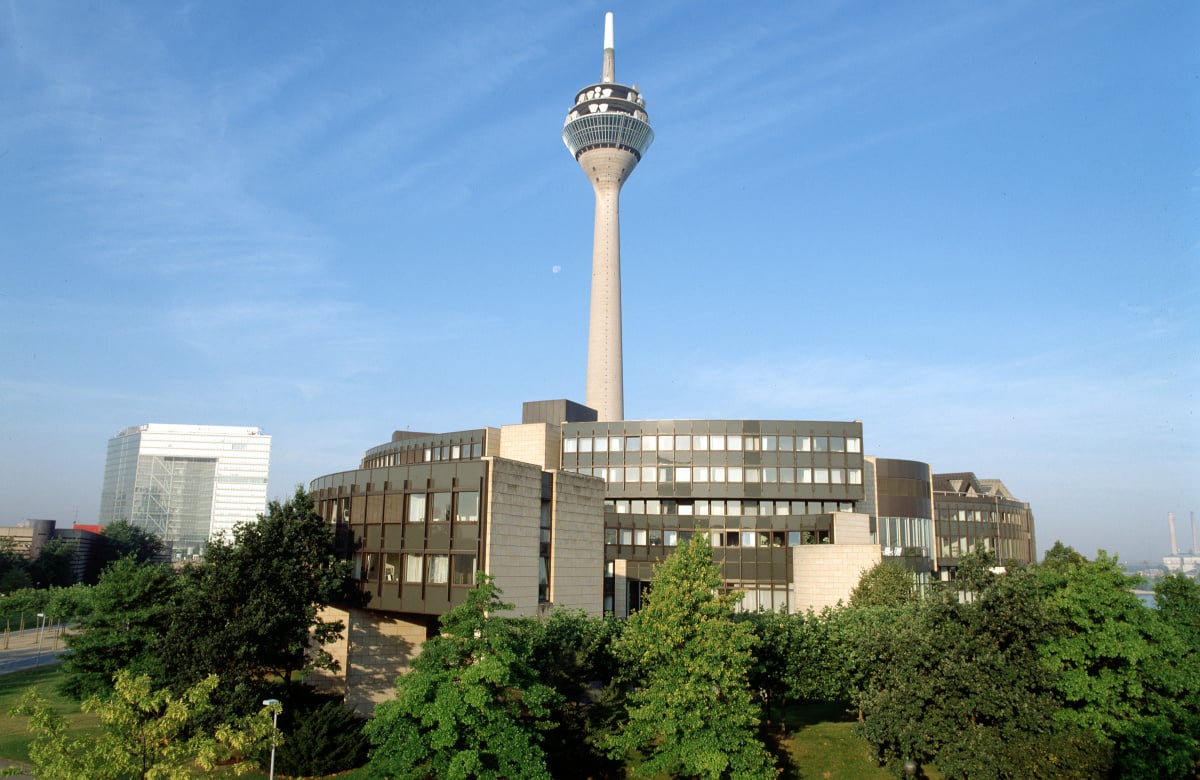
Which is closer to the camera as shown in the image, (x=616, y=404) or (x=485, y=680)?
(x=485, y=680)

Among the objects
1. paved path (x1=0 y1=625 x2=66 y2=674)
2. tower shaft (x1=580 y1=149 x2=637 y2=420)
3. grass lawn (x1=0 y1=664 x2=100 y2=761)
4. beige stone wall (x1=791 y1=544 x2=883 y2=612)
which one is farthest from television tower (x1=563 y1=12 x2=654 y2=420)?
grass lawn (x1=0 y1=664 x2=100 y2=761)

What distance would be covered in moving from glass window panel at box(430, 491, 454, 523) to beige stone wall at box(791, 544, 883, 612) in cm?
3643

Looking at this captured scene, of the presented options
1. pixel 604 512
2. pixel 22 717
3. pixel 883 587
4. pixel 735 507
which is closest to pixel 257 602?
pixel 22 717

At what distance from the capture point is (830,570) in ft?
228

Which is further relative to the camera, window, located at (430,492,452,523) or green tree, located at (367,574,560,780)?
window, located at (430,492,452,523)

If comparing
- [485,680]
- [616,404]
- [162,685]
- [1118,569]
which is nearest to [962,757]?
[1118,569]

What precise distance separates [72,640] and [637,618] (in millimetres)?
31604

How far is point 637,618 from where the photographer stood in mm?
35375

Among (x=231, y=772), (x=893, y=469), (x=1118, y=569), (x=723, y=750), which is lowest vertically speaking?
(x=231, y=772)

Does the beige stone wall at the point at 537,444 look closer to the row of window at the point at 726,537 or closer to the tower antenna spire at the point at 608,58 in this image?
the row of window at the point at 726,537

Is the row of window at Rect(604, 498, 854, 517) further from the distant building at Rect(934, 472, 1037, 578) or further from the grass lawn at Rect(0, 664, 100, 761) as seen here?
the grass lawn at Rect(0, 664, 100, 761)

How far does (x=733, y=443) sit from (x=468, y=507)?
137 ft

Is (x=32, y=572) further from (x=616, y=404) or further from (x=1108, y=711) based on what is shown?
(x=1108, y=711)

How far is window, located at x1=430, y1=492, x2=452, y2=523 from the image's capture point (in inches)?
1708
